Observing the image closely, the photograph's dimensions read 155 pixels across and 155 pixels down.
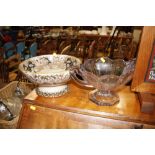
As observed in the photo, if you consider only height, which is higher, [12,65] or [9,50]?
[9,50]

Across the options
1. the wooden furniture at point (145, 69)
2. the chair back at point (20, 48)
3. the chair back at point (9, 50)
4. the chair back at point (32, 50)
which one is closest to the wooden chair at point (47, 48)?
the chair back at point (32, 50)

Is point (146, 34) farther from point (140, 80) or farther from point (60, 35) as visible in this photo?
Answer: point (60, 35)

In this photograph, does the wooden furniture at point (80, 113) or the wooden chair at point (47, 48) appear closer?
the wooden furniture at point (80, 113)

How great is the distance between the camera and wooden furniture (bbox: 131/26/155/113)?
636mm

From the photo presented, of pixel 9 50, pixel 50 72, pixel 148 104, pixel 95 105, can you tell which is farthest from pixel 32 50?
pixel 148 104

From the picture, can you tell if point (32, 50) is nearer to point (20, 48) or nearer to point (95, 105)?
point (20, 48)

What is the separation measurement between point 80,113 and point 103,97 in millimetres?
117

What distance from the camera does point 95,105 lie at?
714 mm

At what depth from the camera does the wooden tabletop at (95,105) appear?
654 millimetres

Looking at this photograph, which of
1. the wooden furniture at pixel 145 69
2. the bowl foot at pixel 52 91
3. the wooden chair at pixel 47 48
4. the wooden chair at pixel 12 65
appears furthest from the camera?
the wooden chair at pixel 47 48

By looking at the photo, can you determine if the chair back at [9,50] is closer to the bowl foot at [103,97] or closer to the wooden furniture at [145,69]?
the bowl foot at [103,97]

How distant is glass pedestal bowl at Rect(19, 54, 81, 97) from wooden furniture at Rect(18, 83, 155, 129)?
32 mm

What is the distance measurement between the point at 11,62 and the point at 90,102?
7.02ft
